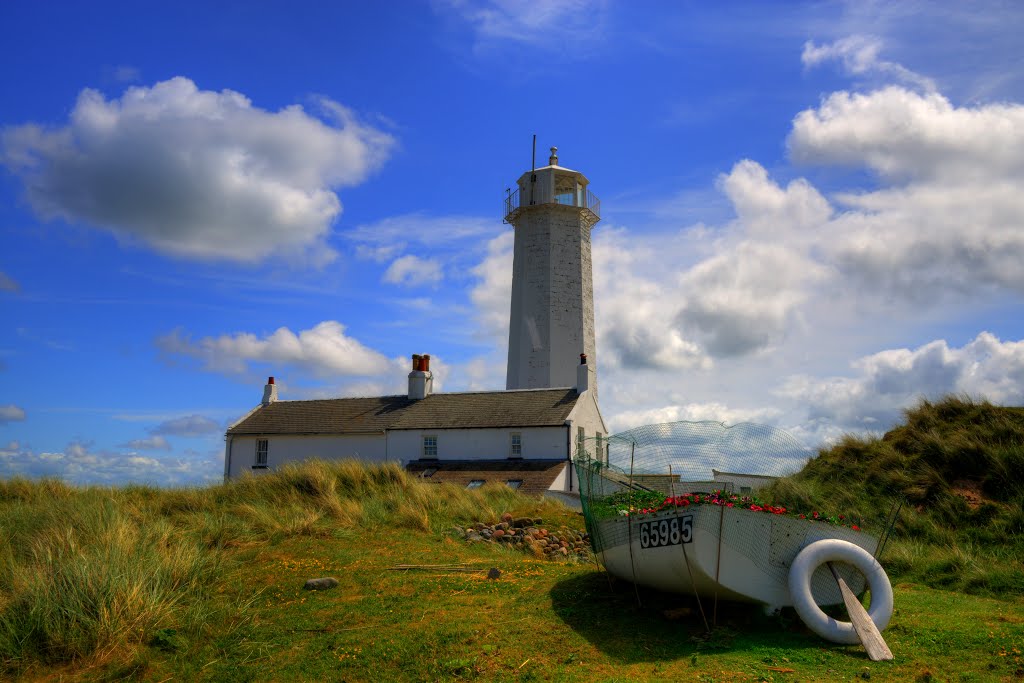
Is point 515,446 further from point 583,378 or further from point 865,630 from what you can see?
point 865,630

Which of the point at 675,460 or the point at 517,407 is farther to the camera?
the point at 517,407

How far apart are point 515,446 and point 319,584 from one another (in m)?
19.2

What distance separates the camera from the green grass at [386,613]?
9.17m

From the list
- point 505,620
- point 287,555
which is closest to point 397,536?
point 287,555

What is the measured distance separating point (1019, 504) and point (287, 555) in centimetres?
1591

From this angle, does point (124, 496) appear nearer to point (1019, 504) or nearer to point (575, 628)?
point (575, 628)

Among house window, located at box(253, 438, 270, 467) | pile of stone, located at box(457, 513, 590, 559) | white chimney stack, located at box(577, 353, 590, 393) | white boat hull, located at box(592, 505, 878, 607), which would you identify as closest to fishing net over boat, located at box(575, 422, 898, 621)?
white boat hull, located at box(592, 505, 878, 607)

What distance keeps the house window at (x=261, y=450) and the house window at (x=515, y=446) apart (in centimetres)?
1248

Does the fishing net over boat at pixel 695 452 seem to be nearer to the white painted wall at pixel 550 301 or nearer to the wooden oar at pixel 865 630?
the wooden oar at pixel 865 630

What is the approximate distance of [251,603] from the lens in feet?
39.2

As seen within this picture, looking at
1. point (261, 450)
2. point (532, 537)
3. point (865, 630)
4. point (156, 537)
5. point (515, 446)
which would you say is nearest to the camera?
point (865, 630)

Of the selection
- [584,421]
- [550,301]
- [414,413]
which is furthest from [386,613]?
[550,301]

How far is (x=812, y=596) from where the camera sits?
985 centimetres

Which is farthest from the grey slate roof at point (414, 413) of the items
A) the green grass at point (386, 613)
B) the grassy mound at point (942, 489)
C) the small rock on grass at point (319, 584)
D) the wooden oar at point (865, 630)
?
the wooden oar at point (865, 630)
